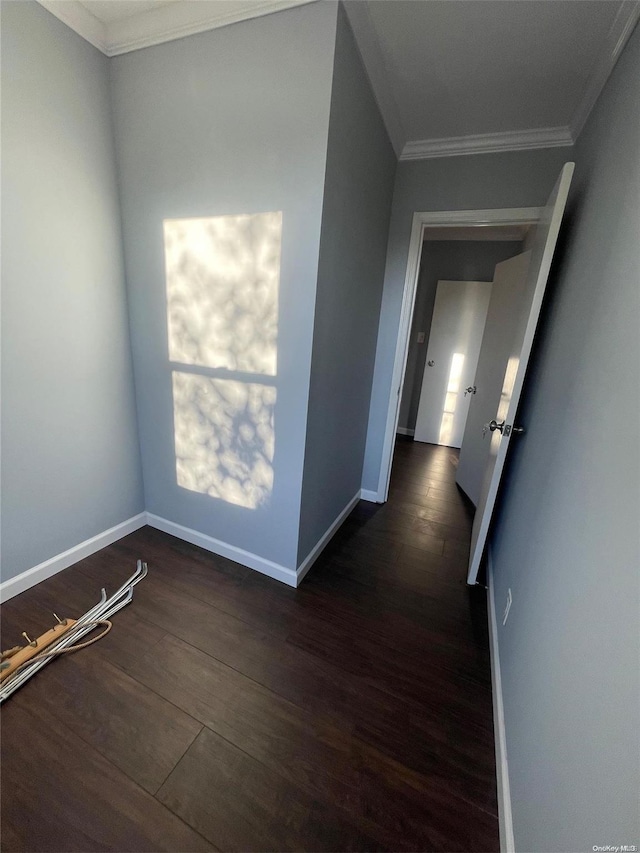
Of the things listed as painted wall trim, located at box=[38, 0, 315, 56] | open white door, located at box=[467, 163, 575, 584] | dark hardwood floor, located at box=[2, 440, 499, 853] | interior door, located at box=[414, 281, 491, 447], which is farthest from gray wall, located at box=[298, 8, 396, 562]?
interior door, located at box=[414, 281, 491, 447]

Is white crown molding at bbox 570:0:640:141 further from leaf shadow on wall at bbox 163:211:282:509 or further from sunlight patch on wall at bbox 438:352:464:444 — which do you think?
sunlight patch on wall at bbox 438:352:464:444

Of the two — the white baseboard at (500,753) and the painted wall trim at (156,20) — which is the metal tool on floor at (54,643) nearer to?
the white baseboard at (500,753)

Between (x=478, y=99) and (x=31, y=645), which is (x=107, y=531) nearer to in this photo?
(x=31, y=645)

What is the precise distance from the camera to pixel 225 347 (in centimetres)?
170

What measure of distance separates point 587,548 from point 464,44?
208 cm

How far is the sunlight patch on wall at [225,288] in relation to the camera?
151 centimetres

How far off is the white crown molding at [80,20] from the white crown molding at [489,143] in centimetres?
172

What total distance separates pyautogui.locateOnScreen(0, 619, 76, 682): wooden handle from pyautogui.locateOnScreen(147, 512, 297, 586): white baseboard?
71 cm

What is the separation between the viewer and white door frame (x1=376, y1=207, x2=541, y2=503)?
2.13 m

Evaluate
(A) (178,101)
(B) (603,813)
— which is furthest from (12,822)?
(A) (178,101)

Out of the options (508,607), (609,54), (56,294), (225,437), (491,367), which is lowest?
(508,607)

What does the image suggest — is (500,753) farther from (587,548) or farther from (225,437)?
(225,437)

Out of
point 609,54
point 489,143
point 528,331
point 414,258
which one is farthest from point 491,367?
point 609,54

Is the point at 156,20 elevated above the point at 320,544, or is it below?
above
